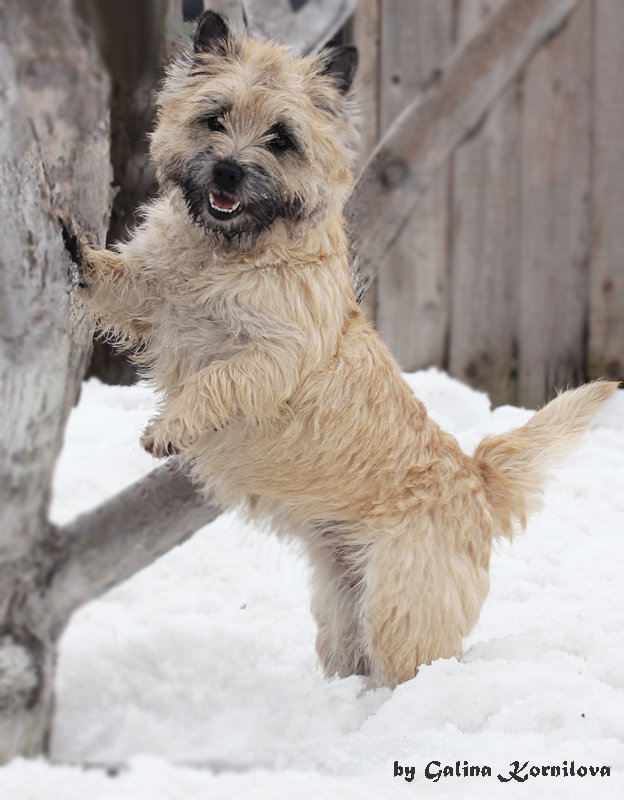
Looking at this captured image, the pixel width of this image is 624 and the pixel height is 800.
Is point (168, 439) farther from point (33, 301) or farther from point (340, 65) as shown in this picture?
point (340, 65)

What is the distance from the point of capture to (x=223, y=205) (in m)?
2.56

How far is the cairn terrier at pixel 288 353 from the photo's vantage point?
259 cm

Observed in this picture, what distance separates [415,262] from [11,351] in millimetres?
3612

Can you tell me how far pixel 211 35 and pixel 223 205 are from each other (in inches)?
22.2

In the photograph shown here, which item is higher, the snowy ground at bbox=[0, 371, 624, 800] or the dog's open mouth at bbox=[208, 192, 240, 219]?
the dog's open mouth at bbox=[208, 192, 240, 219]

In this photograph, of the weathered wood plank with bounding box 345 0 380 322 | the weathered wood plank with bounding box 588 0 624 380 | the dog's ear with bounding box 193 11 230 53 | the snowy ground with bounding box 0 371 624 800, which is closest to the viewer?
the snowy ground with bounding box 0 371 624 800

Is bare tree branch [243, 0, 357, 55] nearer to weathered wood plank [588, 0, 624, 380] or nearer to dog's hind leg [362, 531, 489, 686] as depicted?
dog's hind leg [362, 531, 489, 686]

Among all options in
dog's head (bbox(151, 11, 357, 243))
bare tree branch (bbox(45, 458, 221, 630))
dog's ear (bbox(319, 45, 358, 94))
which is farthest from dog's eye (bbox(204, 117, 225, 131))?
bare tree branch (bbox(45, 458, 221, 630))

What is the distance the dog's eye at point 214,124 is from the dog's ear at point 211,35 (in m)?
0.27

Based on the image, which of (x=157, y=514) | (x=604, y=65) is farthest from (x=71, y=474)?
(x=604, y=65)

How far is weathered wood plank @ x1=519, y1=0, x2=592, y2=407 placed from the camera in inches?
212

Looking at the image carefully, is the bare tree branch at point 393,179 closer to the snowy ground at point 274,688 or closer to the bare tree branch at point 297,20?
the snowy ground at point 274,688

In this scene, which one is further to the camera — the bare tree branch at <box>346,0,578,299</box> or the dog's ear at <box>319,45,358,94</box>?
the bare tree branch at <box>346,0,578,299</box>

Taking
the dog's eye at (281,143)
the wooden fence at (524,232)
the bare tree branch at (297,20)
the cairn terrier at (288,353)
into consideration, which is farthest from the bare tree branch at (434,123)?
the wooden fence at (524,232)
